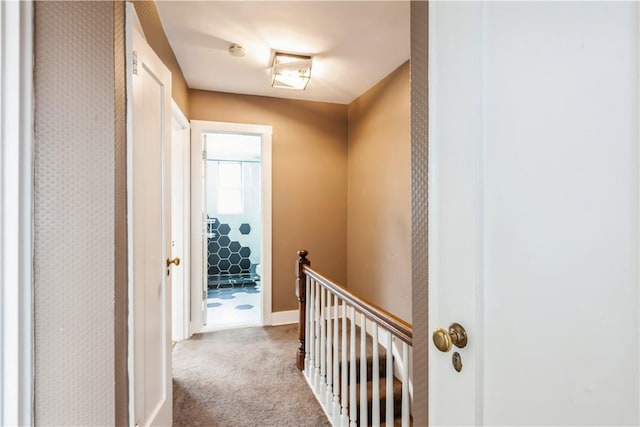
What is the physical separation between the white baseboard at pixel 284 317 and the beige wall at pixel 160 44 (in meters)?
2.23

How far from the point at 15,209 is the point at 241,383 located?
1.84m

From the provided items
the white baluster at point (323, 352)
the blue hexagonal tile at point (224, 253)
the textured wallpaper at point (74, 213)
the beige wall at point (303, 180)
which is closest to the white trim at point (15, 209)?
the textured wallpaper at point (74, 213)

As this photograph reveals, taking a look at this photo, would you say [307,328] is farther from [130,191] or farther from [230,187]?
[230,187]

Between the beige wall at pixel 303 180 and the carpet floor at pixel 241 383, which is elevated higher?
the beige wall at pixel 303 180

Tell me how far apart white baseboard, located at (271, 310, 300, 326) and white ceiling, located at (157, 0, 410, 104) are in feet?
7.80

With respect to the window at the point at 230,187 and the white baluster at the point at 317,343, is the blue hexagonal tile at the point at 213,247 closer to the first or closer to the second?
the window at the point at 230,187

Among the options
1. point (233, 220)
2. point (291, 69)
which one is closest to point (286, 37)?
point (291, 69)

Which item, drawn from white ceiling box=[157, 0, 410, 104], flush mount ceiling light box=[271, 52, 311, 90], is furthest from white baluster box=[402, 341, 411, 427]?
flush mount ceiling light box=[271, 52, 311, 90]

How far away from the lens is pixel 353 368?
1.66 m
